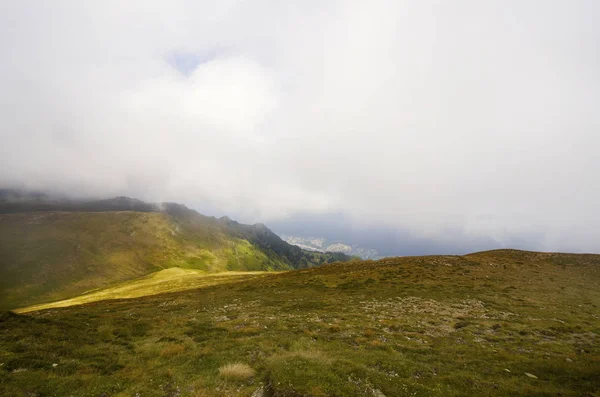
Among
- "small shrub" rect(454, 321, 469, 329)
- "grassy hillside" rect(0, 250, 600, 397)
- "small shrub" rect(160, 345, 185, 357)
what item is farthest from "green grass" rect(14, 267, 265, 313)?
"small shrub" rect(454, 321, 469, 329)

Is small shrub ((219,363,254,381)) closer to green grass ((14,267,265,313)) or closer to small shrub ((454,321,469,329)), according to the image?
small shrub ((454,321,469,329))

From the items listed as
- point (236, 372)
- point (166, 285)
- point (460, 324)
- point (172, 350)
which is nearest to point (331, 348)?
point (236, 372)

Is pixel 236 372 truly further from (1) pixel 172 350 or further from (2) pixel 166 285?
(2) pixel 166 285

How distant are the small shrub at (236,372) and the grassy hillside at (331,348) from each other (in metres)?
0.15

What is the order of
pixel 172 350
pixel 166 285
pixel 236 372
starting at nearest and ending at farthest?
pixel 236 372 → pixel 172 350 → pixel 166 285

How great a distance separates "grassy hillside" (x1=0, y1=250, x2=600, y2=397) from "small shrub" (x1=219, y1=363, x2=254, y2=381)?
0.15m

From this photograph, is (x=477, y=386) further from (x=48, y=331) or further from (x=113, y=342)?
(x=48, y=331)

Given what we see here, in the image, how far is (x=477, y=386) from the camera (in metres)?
14.3

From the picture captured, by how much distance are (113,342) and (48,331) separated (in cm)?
483

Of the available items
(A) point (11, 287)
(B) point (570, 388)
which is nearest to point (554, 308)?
(B) point (570, 388)

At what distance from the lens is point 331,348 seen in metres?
20.7

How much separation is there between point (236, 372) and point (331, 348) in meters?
8.23

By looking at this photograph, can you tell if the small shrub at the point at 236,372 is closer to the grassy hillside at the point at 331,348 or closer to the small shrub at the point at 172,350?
the grassy hillside at the point at 331,348

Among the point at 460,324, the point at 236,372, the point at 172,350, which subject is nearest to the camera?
the point at 236,372
